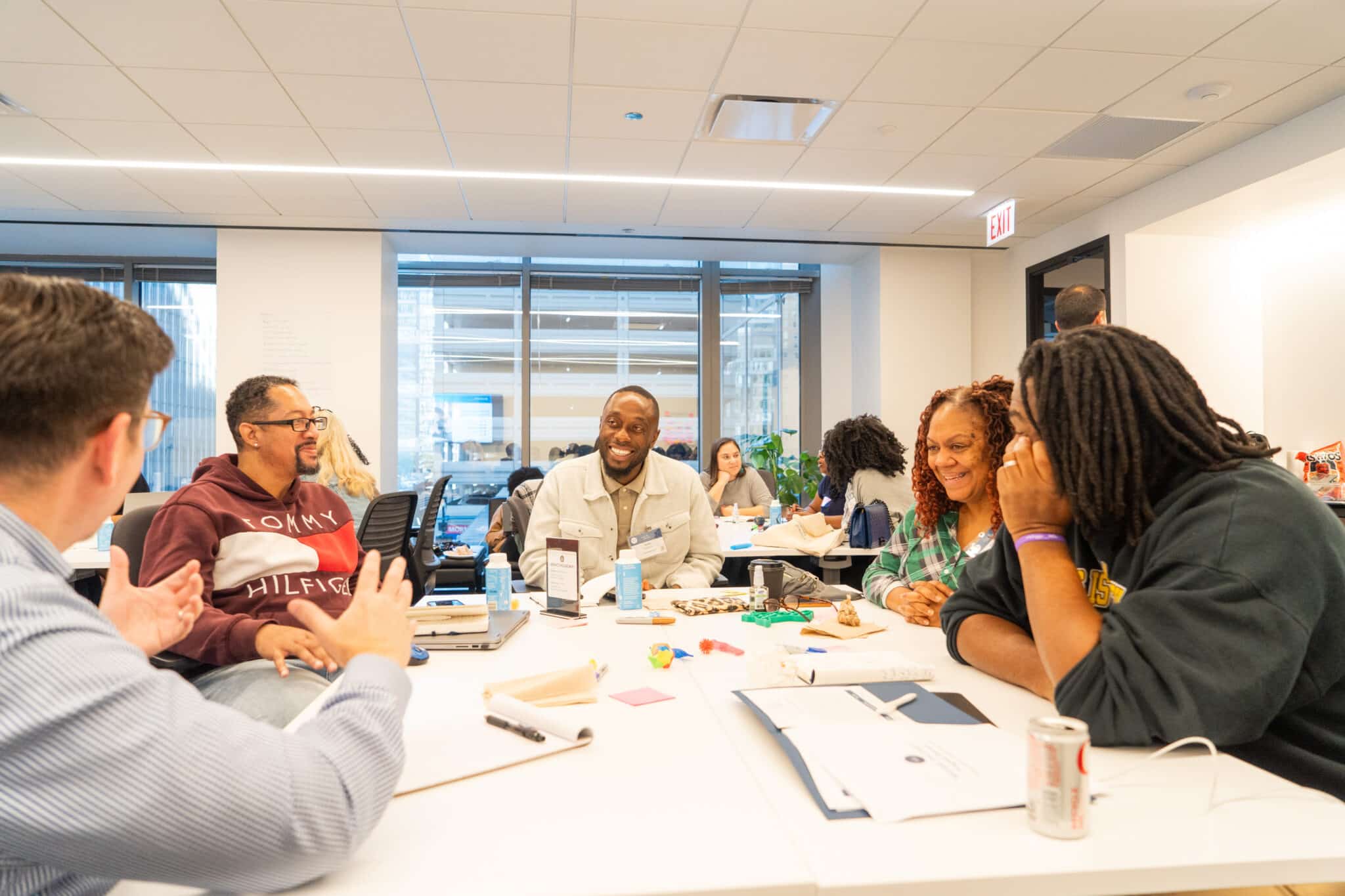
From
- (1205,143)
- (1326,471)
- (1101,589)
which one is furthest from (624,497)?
(1326,471)

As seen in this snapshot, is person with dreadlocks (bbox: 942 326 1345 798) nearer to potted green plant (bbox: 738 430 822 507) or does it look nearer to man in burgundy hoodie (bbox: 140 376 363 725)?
man in burgundy hoodie (bbox: 140 376 363 725)

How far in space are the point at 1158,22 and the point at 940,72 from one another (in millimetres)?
913

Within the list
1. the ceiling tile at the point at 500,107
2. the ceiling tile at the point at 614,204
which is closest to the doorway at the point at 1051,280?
the ceiling tile at the point at 614,204

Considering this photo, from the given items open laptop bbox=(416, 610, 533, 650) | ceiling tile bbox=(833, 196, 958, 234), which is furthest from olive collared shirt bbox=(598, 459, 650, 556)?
ceiling tile bbox=(833, 196, 958, 234)

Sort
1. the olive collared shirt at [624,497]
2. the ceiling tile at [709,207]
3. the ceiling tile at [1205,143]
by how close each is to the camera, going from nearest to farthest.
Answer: the olive collared shirt at [624,497]
the ceiling tile at [1205,143]
the ceiling tile at [709,207]

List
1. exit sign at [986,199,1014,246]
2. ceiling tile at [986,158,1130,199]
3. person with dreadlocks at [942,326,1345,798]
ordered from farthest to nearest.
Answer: exit sign at [986,199,1014,246], ceiling tile at [986,158,1130,199], person with dreadlocks at [942,326,1345,798]

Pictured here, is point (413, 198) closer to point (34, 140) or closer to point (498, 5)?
point (34, 140)

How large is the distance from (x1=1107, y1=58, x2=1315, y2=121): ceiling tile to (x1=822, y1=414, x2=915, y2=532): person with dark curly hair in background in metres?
2.20

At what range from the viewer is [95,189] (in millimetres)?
5434

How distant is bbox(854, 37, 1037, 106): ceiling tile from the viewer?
364 cm

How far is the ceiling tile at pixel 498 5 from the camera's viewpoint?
3.23 meters

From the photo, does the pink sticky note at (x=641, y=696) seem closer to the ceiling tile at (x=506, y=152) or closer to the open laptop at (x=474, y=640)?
the open laptop at (x=474, y=640)

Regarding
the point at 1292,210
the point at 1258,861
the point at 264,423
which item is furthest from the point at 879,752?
the point at 1292,210

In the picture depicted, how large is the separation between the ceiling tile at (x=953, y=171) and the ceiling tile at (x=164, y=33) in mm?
3830
